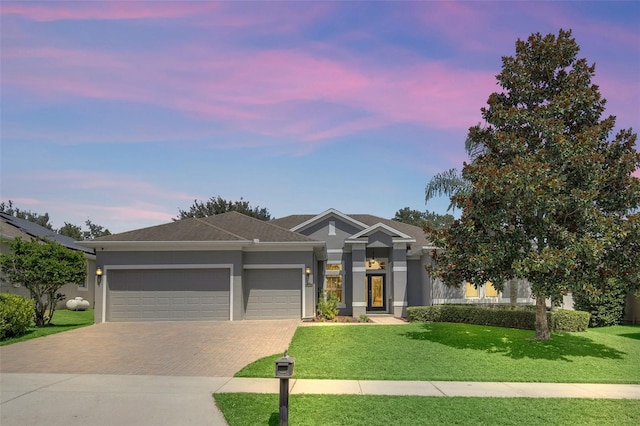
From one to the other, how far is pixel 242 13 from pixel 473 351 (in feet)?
35.5

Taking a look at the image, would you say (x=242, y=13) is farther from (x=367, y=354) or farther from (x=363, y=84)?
(x=367, y=354)

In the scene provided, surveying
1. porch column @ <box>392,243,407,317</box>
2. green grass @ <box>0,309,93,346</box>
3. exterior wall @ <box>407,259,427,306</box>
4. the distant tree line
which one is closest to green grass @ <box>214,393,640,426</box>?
green grass @ <box>0,309,93,346</box>

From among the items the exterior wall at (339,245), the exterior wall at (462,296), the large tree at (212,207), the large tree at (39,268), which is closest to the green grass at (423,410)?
the large tree at (39,268)

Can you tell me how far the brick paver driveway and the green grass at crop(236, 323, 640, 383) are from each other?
977mm

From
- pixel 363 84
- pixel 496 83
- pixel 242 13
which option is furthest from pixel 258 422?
pixel 496 83

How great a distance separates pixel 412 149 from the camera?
1945 cm

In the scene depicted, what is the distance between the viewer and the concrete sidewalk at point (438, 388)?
8.99 meters

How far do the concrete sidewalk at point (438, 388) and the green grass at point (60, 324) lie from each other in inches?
362

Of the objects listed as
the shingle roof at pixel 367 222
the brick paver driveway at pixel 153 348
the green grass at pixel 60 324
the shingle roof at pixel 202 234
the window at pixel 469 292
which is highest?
the shingle roof at pixel 367 222

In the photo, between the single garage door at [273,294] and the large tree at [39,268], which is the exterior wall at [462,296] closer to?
the single garage door at [273,294]

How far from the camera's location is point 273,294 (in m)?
20.7

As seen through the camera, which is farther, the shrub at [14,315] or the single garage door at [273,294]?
the single garage door at [273,294]

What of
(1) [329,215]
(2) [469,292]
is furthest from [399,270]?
(1) [329,215]

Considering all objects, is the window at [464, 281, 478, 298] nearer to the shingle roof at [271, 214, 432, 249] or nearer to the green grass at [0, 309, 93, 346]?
the shingle roof at [271, 214, 432, 249]
